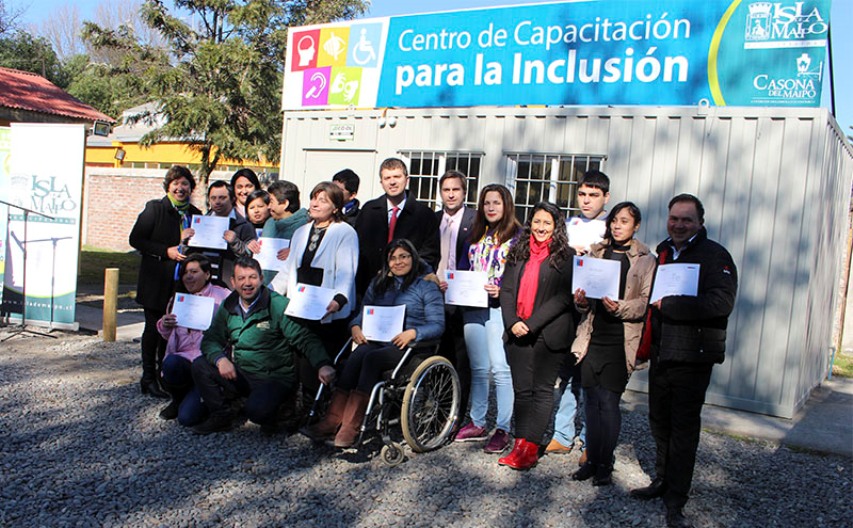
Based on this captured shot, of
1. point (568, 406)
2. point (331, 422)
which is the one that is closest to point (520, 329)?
point (568, 406)

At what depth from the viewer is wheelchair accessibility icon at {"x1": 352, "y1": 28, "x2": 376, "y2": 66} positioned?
31.7ft

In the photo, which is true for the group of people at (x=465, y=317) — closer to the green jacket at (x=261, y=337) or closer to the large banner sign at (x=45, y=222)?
the green jacket at (x=261, y=337)

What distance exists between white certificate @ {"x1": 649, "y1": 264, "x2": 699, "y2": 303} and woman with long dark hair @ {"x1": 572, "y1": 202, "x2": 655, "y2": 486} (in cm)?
30

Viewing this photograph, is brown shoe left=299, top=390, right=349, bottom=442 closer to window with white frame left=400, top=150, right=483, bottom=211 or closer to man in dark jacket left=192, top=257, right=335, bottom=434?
man in dark jacket left=192, top=257, right=335, bottom=434

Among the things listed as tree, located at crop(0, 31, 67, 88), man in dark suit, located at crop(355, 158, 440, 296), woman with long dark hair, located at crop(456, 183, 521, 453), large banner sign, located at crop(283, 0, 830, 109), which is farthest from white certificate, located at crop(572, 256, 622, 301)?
tree, located at crop(0, 31, 67, 88)

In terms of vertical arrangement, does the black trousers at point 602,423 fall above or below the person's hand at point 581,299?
below

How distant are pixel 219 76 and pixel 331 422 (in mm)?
14317

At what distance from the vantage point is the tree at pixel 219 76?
1762 cm

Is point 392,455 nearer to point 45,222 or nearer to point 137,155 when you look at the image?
point 45,222

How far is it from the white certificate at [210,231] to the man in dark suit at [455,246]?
1.82m

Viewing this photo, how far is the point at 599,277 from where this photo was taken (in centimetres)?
452

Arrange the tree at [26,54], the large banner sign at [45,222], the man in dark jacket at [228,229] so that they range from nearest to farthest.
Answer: the man in dark jacket at [228,229]
the large banner sign at [45,222]
the tree at [26,54]

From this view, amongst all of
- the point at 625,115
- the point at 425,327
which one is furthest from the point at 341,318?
the point at 625,115

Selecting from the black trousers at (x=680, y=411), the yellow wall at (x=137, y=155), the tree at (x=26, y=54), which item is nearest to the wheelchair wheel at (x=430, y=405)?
the black trousers at (x=680, y=411)
